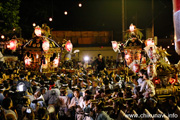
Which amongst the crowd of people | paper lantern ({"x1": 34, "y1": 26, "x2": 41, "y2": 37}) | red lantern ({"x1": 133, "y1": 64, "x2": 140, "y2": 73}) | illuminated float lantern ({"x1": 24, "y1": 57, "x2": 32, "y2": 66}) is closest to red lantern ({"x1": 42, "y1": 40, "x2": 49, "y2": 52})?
paper lantern ({"x1": 34, "y1": 26, "x2": 41, "y2": 37})

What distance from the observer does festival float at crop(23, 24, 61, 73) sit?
1235cm

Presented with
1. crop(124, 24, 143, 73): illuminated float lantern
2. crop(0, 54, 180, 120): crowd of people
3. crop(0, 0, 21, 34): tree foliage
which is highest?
crop(0, 0, 21, 34): tree foliage

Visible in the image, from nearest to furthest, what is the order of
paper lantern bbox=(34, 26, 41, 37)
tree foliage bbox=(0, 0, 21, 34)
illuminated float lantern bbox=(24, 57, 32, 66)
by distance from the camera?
paper lantern bbox=(34, 26, 41, 37), illuminated float lantern bbox=(24, 57, 32, 66), tree foliage bbox=(0, 0, 21, 34)

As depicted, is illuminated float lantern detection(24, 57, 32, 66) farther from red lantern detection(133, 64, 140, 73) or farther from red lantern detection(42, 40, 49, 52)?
red lantern detection(133, 64, 140, 73)

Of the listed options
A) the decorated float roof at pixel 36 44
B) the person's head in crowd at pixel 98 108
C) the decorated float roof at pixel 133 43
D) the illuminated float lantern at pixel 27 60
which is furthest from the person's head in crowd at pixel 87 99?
the decorated float roof at pixel 133 43

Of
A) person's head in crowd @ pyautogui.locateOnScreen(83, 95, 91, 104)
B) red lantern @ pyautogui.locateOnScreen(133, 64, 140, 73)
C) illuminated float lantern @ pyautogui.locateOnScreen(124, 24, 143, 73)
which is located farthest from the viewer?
illuminated float lantern @ pyautogui.locateOnScreen(124, 24, 143, 73)

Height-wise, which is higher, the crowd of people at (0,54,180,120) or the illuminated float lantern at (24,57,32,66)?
the illuminated float lantern at (24,57,32,66)

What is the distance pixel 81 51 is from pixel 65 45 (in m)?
12.0

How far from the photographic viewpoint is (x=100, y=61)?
1375cm

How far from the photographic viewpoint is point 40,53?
40.8 ft

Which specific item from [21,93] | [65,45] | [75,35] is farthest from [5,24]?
[21,93]

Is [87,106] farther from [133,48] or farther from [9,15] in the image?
[9,15]

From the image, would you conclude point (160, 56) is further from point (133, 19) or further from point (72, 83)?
point (133, 19)

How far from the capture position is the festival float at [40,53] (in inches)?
486
